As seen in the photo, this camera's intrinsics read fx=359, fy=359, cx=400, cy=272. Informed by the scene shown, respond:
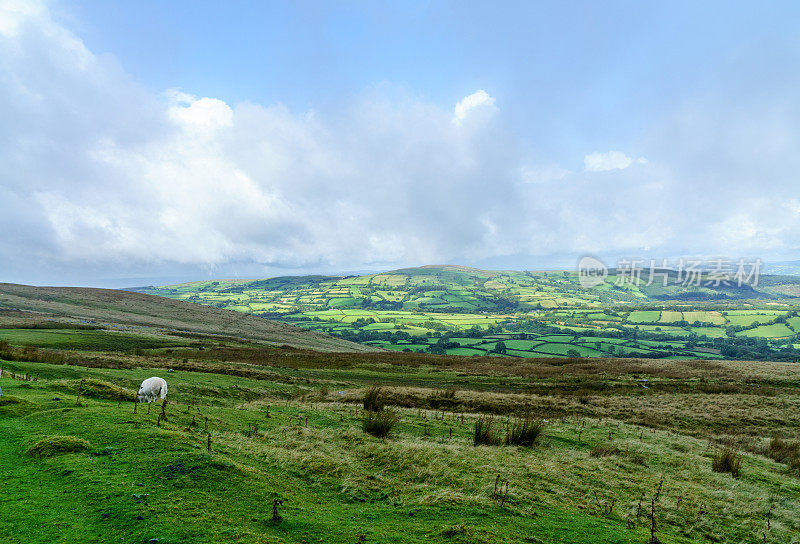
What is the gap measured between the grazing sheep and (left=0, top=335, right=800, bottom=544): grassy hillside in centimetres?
84

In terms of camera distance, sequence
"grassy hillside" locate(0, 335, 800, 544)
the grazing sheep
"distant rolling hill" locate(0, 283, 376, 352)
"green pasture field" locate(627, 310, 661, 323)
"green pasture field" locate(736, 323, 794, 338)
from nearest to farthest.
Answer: "grassy hillside" locate(0, 335, 800, 544) → the grazing sheep → "distant rolling hill" locate(0, 283, 376, 352) → "green pasture field" locate(736, 323, 794, 338) → "green pasture field" locate(627, 310, 661, 323)

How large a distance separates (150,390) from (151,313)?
9413 centimetres

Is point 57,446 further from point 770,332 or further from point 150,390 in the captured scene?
point 770,332

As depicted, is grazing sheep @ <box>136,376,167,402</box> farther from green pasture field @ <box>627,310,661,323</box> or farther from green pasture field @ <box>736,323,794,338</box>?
green pasture field @ <box>627,310,661,323</box>

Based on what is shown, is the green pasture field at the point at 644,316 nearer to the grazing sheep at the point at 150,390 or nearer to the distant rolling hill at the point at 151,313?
the distant rolling hill at the point at 151,313

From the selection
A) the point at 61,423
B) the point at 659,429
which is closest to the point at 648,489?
the point at 659,429

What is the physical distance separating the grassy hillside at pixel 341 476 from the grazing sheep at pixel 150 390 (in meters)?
0.84

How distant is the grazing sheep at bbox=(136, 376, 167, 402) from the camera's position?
49.5 ft

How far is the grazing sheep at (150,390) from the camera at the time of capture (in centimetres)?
1508

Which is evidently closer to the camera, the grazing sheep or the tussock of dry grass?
the tussock of dry grass

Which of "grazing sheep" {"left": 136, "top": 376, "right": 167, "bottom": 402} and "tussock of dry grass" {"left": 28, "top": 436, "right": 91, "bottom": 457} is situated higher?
"tussock of dry grass" {"left": 28, "top": 436, "right": 91, "bottom": 457}

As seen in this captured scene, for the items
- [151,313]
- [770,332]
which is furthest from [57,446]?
[770,332]

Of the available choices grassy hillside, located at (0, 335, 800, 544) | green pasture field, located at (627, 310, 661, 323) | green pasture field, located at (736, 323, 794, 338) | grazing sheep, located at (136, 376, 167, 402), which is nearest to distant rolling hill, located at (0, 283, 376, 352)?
grazing sheep, located at (136, 376, 167, 402)

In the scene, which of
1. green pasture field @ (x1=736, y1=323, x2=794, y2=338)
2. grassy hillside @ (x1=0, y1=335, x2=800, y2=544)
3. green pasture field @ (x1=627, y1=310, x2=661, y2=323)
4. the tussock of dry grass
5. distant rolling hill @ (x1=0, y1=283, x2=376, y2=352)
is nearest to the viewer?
grassy hillside @ (x1=0, y1=335, x2=800, y2=544)
